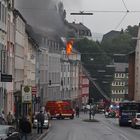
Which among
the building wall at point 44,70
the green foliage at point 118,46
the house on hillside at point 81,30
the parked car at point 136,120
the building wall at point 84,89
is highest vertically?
the house on hillside at point 81,30

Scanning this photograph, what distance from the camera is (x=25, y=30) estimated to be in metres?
82.1

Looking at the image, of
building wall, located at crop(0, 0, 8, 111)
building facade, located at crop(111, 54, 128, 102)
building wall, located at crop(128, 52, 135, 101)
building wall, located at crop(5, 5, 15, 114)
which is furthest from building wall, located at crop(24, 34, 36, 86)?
building facade, located at crop(111, 54, 128, 102)

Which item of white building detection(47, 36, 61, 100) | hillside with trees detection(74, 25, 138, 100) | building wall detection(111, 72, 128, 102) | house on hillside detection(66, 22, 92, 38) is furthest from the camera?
house on hillside detection(66, 22, 92, 38)

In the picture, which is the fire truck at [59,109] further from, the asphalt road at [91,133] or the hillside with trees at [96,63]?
the hillside with trees at [96,63]

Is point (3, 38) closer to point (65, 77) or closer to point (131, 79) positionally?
point (131, 79)

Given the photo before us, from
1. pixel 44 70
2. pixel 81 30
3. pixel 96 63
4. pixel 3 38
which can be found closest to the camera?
pixel 3 38

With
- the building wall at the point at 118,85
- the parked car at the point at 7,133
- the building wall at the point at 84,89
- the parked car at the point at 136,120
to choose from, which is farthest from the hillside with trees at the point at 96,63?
the parked car at the point at 7,133

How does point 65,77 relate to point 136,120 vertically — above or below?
above

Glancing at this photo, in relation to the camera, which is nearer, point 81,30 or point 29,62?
point 29,62

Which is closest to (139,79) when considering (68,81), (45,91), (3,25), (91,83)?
(45,91)

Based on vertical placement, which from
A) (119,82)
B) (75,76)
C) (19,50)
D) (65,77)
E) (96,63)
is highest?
(19,50)

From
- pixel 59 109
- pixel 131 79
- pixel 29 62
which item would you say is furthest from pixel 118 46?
pixel 59 109

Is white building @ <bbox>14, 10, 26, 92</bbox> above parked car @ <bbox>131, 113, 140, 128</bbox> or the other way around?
above

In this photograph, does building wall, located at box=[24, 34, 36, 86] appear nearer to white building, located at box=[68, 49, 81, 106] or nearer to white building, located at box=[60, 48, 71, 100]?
white building, located at box=[60, 48, 71, 100]
